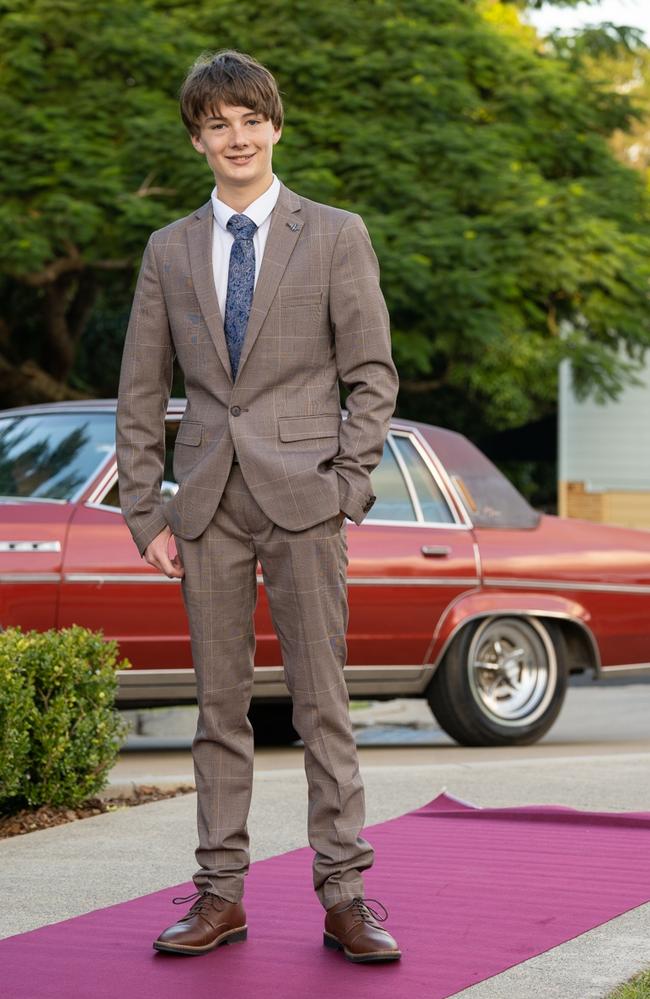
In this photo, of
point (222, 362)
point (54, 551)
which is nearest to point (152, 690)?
point (54, 551)

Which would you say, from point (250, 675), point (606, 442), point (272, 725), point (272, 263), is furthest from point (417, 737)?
point (606, 442)

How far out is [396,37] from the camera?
19.3 meters

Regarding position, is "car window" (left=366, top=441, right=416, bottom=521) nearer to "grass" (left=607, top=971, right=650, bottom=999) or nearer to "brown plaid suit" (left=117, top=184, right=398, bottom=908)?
"brown plaid suit" (left=117, top=184, right=398, bottom=908)

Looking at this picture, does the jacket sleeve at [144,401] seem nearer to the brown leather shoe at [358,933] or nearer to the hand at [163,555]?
the hand at [163,555]

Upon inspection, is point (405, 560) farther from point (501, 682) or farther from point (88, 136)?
point (88, 136)

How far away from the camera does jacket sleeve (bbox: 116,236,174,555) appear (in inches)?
175

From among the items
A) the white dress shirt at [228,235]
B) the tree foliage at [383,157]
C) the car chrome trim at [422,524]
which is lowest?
the car chrome trim at [422,524]

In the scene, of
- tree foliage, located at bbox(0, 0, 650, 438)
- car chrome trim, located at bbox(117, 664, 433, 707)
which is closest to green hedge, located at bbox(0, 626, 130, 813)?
car chrome trim, located at bbox(117, 664, 433, 707)

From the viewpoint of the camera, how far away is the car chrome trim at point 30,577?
8.17 meters

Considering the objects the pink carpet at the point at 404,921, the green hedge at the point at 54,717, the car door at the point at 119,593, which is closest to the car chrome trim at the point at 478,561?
the car door at the point at 119,593

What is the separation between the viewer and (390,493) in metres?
9.13

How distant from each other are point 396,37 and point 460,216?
2.52 meters

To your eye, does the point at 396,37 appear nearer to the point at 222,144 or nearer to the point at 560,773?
the point at 560,773

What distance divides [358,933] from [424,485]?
5104 millimetres
